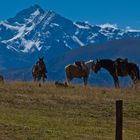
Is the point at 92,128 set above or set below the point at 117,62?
below

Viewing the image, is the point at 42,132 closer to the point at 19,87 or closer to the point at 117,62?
the point at 19,87

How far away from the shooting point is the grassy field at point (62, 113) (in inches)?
871

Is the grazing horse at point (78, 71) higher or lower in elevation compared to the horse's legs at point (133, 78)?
higher

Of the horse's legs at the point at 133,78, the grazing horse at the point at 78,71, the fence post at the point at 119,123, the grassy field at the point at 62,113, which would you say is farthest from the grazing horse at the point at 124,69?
the fence post at the point at 119,123

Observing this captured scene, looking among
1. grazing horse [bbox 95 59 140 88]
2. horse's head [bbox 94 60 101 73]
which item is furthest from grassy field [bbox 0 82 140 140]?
horse's head [bbox 94 60 101 73]

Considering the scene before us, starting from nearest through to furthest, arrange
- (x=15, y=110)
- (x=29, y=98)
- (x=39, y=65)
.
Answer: (x=15, y=110)
(x=29, y=98)
(x=39, y=65)

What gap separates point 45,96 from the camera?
3266cm

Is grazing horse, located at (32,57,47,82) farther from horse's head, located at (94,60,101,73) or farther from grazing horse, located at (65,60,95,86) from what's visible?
horse's head, located at (94,60,101,73)

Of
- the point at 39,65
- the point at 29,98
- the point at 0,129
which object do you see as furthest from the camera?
the point at 39,65

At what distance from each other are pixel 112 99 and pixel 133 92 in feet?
14.3

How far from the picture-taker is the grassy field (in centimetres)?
2212

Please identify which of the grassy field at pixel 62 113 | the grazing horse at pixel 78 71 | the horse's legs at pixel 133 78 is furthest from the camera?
the grazing horse at pixel 78 71

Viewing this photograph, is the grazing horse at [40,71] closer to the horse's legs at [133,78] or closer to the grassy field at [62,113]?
the horse's legs at [133,78]

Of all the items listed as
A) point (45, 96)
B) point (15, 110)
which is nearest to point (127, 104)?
point (45, 96)
